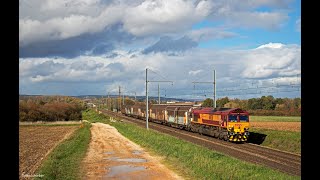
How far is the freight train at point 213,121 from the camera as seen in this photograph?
36.9 metres

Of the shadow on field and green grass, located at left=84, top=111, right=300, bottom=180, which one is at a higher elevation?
green grass, located at left=84, top=111, right=300, bottom=180

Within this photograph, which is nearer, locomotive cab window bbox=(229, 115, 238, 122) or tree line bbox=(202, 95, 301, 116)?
locomotive cab window bbox=(229, 115, 238, 122)

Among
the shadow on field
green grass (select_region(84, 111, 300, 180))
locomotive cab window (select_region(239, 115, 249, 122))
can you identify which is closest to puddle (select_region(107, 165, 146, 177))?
green grass (select_region(84, 111, 300, 180))

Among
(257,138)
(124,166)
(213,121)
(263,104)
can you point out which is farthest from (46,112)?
(124,166)

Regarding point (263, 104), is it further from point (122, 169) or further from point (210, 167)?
point (210, 167)

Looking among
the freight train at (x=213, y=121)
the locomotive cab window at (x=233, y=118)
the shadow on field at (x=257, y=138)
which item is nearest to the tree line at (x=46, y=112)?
the freight train at (x=213, y=121)

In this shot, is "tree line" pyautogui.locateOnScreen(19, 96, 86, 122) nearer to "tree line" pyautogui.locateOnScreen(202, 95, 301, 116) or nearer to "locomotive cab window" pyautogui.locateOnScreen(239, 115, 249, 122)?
"tree line" pyautogui.locateOnScreen(202, 95, 301, 116)

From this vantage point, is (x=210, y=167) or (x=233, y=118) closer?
(x=210, y=167)

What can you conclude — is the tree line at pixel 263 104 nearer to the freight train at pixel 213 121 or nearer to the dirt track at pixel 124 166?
the freight train at pixel 213 121

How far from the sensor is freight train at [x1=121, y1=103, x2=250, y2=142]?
36875 mm

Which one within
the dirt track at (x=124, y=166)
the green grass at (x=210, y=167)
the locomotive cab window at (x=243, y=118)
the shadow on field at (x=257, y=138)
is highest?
the locomotive cab window at (x=243, y=118)

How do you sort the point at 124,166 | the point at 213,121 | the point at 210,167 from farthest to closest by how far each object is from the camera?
the point at 213,121, the point at 124,166, the point at 210,167

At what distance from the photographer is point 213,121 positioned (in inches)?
1610
